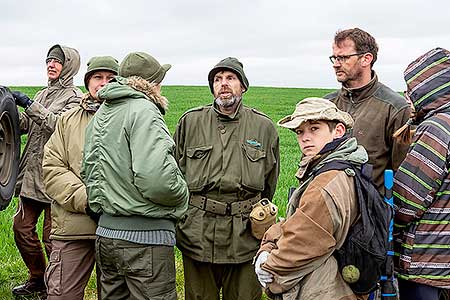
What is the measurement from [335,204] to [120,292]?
172 centimetres

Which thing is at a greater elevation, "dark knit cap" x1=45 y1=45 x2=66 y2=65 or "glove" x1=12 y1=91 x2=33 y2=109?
→ "dark knit cap" x1=45 y1=45 x2=66 y2=65

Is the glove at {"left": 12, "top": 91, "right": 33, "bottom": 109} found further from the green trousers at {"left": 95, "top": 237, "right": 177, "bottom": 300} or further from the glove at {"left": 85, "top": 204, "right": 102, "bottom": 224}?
the green trousers at {"left": 95, "top": 237, "right": 177, "bottom": 300}

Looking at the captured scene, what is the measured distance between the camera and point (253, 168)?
200 inches

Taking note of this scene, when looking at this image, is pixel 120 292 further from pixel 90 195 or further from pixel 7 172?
pixel 7 172

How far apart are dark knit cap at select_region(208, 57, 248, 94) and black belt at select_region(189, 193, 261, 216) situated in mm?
908

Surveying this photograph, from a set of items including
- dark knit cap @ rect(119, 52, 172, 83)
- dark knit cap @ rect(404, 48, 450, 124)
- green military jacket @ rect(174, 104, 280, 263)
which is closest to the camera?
dark knit cap @ rect(404, 48, 450, 124)

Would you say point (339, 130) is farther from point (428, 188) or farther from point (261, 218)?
point (261, 218)

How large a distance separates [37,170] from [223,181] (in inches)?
84.4

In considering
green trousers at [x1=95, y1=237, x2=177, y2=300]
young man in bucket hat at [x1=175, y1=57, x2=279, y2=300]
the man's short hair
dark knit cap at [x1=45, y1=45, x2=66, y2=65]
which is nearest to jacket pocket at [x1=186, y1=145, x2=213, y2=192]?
young man in bucket hat at [x1=175, y1=57, x2=279, y2=300]

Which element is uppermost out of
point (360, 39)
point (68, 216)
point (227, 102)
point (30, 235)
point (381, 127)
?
point (360, 39)

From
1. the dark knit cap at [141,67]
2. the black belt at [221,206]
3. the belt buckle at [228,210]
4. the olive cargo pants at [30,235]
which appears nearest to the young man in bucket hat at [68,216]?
the dark knit cap at [141,67]

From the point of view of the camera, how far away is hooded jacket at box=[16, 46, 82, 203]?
583cm

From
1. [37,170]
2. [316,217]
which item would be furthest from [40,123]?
[316,217]

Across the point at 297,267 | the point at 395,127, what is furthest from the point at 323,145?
the point at 395,127
